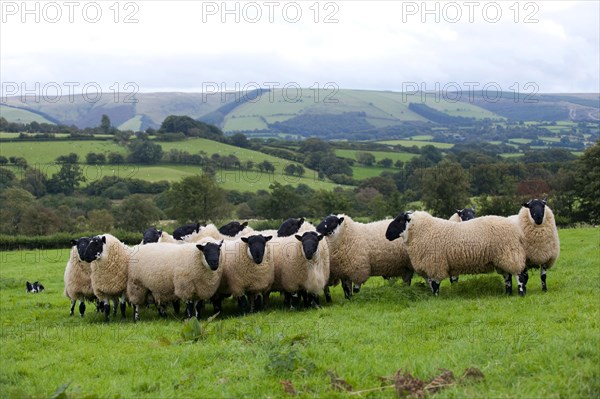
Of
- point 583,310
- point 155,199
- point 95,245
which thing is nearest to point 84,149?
point 155,199

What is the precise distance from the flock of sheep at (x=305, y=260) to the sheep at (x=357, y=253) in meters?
0.03

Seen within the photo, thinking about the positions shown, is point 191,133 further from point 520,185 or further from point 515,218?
point 515,218

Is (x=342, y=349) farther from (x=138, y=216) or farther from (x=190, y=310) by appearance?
(x=138, y=216)

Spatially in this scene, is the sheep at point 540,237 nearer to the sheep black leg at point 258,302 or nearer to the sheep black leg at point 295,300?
the sheep black leg at point 295,300

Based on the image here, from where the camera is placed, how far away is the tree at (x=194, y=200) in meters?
64.8

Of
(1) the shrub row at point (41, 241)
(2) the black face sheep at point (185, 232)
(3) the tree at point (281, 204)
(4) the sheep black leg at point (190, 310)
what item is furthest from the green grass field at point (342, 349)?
(3) the tree at point (281, 204)

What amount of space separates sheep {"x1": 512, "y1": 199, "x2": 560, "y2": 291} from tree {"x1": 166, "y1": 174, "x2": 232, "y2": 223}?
173 feet

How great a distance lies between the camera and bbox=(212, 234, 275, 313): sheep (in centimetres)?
1435

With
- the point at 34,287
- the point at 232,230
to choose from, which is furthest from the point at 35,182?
the point at 232,230

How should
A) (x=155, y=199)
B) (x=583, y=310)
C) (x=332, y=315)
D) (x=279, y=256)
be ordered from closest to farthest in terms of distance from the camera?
(x=583, y=310), (x=332, y=315), (x=279, y=256), (x=155, y=199)

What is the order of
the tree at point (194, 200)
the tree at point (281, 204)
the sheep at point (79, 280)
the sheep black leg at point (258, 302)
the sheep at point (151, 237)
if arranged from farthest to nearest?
the tree at point (194, 200) → the tree at point (281, 204) → the sheep at point (151, 237) → the sheep at point (79, 280) → the sheep black leg at point (258, 302)

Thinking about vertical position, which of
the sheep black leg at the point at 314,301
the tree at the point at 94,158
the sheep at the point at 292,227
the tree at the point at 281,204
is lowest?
the tree at the point at 281,204

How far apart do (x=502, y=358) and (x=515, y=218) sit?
774cm

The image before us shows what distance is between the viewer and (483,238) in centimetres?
1419
